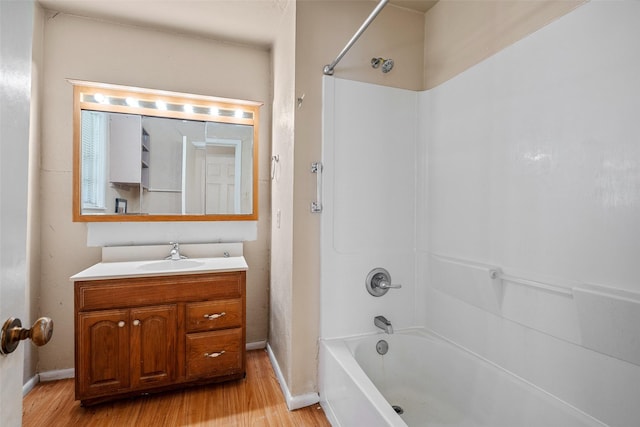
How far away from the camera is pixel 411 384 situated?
5.98ft

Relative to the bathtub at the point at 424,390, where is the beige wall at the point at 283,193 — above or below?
above

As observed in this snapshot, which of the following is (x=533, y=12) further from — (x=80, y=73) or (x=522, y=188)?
(x=80, y=73)

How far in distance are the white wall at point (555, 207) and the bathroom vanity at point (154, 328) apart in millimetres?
1484

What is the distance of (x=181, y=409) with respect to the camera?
180cm

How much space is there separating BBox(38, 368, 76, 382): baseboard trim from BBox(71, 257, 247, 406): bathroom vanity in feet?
1.65

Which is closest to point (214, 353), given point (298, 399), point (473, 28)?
point (298, 399)

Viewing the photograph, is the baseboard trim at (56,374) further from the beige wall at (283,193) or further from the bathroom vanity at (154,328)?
the beige wall at (283,193)

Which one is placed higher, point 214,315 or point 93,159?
point 93,159

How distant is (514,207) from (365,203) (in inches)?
32.5

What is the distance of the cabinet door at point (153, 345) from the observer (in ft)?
6.01

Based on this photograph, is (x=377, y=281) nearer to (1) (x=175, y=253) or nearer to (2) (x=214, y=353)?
(2) (x=214, y=353)

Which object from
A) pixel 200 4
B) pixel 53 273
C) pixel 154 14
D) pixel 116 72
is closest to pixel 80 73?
pixel 116 72

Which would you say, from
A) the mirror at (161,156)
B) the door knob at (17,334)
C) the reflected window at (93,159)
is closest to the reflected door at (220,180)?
the mirror at (161,156)

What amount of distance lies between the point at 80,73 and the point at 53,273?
146 cm
